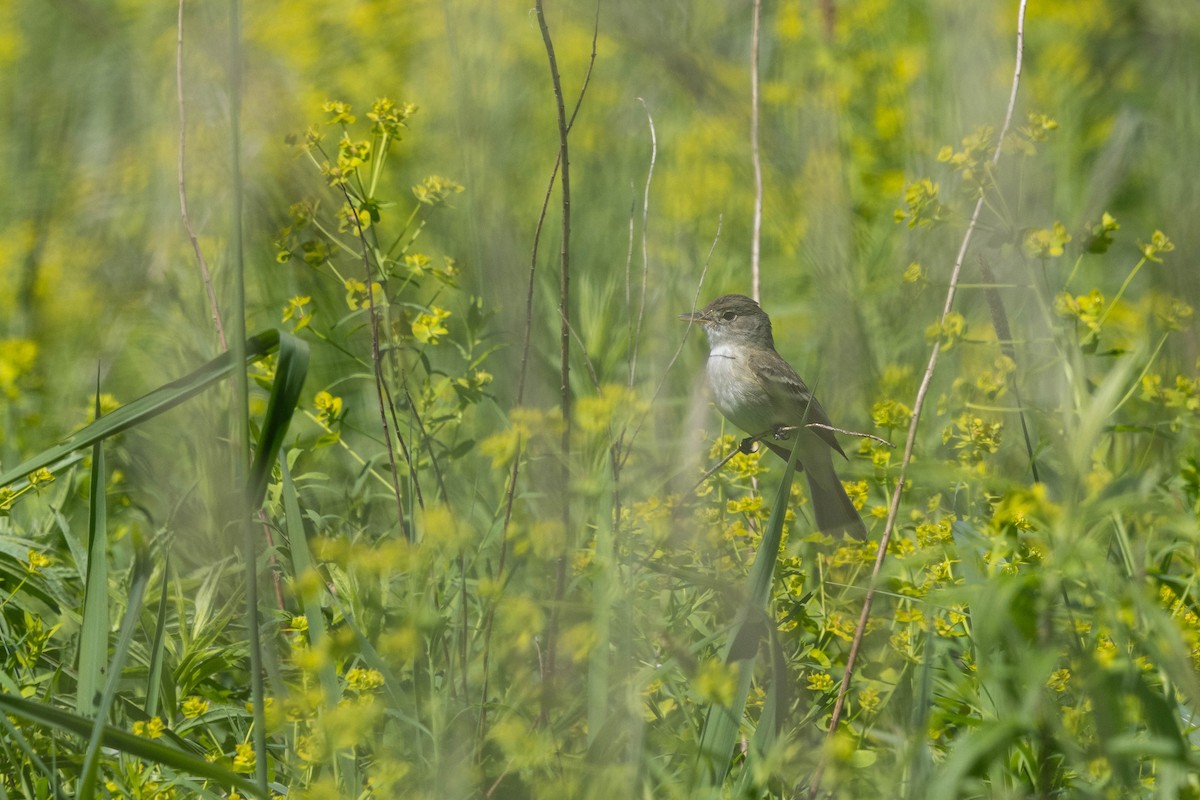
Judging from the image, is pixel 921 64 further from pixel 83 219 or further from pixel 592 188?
pixel 83 219

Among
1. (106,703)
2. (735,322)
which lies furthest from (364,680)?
(735,322)

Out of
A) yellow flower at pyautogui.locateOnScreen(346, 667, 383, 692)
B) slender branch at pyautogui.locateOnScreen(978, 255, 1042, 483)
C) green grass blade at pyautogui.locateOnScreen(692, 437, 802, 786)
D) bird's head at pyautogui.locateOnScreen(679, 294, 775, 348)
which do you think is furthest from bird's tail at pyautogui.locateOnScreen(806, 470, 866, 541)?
yellow flower at pyautogui.locateOnScreen(346, 667, 383, 692)

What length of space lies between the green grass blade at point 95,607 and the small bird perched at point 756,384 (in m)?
2.02

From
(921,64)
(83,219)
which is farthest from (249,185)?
(921,64)

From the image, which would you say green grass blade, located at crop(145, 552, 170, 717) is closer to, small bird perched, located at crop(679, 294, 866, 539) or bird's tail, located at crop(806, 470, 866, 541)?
bird's tail, located at crop(806, 470, 866, 541)

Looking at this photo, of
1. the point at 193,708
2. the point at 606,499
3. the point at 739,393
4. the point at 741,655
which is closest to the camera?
the point at 741,655

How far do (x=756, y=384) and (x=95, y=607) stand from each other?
2625 millimetres

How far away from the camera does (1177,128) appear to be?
356cm

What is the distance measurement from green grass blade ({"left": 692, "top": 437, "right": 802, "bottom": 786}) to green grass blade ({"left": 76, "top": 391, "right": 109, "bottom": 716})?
106cm

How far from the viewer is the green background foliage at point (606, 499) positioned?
6.73ft

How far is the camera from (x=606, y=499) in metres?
2.66

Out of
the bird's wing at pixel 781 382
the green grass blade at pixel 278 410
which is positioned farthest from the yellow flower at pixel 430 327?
the bird's wing at pixel 781 382

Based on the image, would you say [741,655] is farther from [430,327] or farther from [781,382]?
[781,382]

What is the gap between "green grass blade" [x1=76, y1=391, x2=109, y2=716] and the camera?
2188mm
